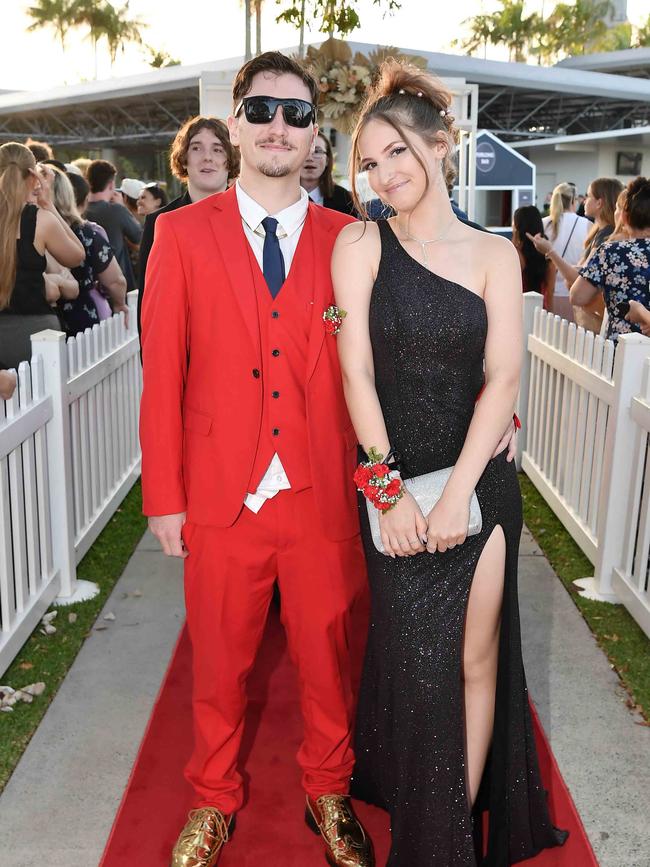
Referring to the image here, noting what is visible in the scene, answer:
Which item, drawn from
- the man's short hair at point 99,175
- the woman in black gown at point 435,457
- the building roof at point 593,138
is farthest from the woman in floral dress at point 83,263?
the building roof at point 593,138

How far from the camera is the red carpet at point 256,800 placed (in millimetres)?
2795

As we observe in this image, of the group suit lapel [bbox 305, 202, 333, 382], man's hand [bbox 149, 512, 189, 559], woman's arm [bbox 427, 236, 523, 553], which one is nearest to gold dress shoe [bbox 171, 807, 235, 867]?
man's hand [bbox 149, 512, 189, 559]

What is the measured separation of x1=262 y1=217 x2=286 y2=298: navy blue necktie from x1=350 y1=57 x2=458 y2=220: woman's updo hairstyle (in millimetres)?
286

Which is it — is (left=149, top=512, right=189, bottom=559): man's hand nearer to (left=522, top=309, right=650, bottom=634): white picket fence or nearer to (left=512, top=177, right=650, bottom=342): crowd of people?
(left=522, top=309, right=650, bottom=634): white picket fence

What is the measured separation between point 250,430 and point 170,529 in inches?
15.0

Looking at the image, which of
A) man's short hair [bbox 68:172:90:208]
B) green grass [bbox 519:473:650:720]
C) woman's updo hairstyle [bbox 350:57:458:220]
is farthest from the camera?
man's short hair [bbox 68:172:90:208]

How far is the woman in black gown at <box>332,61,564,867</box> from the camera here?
2.37m

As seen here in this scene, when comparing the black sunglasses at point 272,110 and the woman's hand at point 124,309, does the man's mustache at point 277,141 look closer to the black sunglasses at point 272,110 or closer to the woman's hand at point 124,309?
the black sunglasses at point 272,110

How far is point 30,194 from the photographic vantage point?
504cm

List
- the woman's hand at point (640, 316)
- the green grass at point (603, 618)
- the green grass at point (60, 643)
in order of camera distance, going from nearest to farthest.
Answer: the green grass at point (60, 643)
the green grass at point (603, 618)
the woman's hand at point (640, 316)

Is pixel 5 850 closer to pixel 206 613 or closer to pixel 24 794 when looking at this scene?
pixel 24 794

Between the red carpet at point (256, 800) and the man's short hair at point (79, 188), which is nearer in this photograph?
the red carpet at point (256, 800)

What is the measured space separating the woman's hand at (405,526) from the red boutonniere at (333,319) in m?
0.46

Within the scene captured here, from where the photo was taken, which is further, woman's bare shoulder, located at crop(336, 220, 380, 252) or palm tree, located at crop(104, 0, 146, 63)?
palm tree, located at crop(104, 0, 146, 63)
